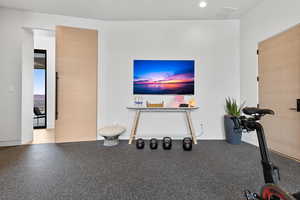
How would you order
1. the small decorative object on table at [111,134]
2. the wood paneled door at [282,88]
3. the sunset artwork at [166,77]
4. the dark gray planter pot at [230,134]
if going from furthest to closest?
1. the sunset artwork at [166,77]
2. the dark gray planter pot at [230,134]
3. the small decorative object on table at [111,134]
4. the wood paneled door at [282,88]

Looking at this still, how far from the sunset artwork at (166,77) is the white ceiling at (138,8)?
106 centimetres

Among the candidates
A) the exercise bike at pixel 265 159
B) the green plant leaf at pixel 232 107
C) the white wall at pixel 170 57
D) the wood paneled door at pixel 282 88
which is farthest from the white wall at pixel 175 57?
the exercise bike at pixel 265 159

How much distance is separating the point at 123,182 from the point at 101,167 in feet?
1.87

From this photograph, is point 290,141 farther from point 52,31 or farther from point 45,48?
point 45,48

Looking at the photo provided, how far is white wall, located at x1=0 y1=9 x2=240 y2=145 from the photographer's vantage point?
4.03 meters

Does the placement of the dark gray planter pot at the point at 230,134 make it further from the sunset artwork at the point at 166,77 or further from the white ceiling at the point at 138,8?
the white ceiling at the point at 138,8

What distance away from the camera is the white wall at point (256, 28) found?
2.75 metres

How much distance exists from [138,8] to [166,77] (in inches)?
63.6

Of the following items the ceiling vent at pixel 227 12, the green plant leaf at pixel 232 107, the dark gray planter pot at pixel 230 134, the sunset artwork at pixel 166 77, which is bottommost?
the dark gray planter pot at pixel 230 134

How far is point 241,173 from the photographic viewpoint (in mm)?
2168

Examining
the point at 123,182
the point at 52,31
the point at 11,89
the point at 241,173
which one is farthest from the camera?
the point at 52,31

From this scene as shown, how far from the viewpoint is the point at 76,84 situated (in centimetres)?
387

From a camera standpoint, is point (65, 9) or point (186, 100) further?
point (186, 100)

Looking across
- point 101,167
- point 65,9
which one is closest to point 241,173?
point 101,167
